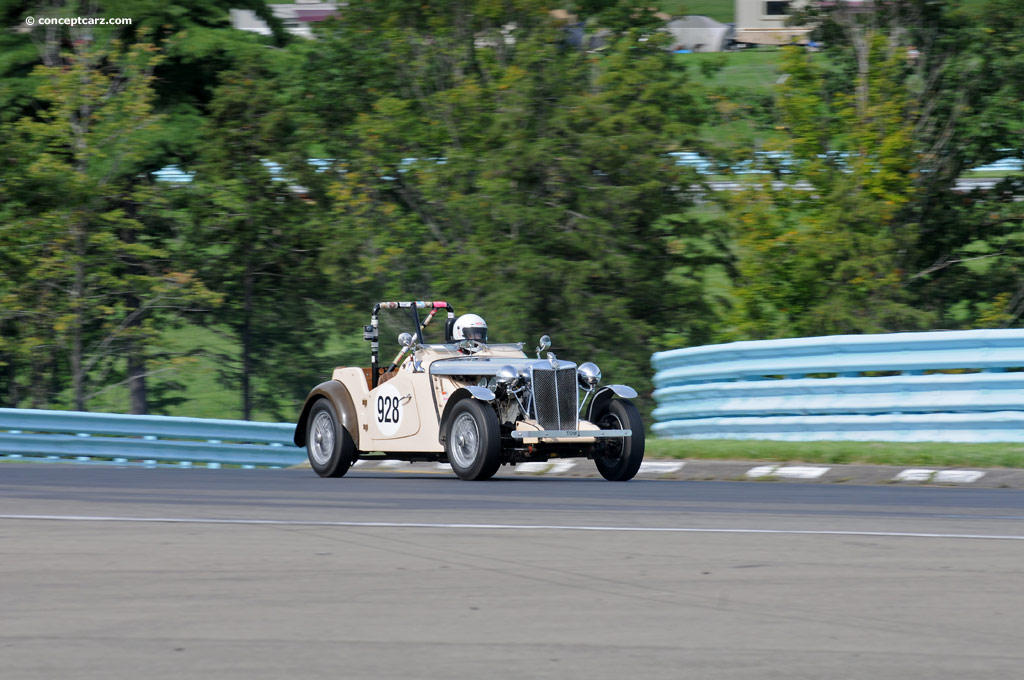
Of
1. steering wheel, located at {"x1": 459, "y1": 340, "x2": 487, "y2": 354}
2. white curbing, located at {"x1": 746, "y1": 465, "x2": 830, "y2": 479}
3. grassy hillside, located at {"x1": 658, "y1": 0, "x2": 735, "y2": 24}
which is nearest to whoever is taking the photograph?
white curbing, located at {"x1": 746, "y1": 465, "x2": 830, "y2": 479}

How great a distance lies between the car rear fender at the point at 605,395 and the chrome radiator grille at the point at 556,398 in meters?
0.18

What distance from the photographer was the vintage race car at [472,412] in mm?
12711

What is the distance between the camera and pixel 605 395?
43.6ft

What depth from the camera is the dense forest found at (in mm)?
23703

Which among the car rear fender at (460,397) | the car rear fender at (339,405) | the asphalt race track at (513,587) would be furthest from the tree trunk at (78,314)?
the asphalt race track at (513,587)

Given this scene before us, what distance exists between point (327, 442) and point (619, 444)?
10.0 ft

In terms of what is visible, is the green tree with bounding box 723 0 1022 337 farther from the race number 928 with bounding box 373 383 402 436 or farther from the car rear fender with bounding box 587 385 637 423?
the race number 928 with bounding box 373 383 402 436

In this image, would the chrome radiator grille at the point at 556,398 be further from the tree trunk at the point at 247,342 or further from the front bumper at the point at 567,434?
the tree trunk at the point at 247,342

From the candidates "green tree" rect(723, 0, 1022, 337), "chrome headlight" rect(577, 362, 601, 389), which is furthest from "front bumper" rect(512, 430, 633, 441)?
"green tree" rect(723, 0, 1022, 337)

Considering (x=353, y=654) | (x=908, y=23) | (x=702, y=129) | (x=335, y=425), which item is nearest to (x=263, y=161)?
(x=702, y=129)

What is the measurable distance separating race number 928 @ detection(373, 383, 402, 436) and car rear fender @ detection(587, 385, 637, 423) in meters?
1.70

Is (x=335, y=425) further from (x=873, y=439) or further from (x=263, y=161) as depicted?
(x=263, y=161)

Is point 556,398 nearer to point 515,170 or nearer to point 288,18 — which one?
point 515,170

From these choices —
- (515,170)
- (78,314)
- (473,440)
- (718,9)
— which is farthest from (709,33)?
(473,440)
